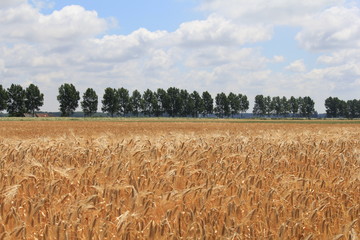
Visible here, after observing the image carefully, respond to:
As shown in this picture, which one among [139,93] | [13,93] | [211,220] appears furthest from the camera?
[139,93]

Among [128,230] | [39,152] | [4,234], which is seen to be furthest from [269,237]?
[39,152]

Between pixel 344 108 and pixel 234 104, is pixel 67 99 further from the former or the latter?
pixel 344 108

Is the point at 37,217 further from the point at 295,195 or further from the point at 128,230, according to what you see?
the point at 295,195

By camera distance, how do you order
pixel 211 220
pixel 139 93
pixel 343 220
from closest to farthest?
pixel 211 220, pixel 343 220, pixel 139 93

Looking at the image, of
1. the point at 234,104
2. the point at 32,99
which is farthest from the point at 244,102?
the point at 32,99

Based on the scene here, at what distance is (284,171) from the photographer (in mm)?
7129

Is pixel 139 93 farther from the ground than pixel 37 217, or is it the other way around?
pixel 139 93

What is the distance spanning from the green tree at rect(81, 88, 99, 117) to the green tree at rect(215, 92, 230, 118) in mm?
57193

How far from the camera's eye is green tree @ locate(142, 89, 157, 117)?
156m

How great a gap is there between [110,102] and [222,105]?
5376cm

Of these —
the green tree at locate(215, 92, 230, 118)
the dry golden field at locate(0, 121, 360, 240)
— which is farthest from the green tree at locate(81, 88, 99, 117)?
the dry golden field at locate(0, 121, 360, 240)

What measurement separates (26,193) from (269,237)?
127 inches

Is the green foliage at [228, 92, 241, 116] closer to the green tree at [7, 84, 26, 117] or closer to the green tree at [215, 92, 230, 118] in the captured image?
the green tree at [215, 92, 230, 118]

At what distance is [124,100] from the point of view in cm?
15075
